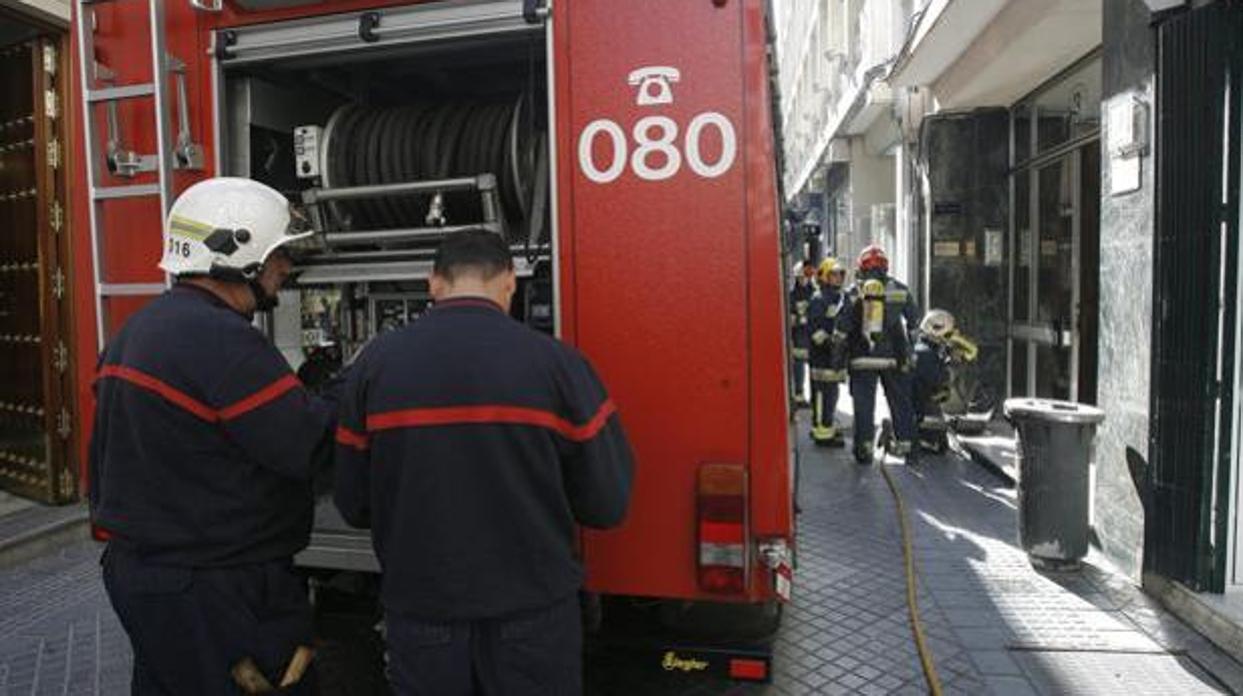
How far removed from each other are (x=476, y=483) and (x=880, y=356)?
21.6 ft

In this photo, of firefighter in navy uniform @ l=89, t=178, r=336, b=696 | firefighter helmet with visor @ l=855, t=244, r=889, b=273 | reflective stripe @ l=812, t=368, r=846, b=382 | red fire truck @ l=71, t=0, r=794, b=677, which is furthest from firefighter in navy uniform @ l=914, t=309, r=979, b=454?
firefighter in navy uniform @ l=89, t=178, r=336, b=696

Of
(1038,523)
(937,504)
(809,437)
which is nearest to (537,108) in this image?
(1038,523)

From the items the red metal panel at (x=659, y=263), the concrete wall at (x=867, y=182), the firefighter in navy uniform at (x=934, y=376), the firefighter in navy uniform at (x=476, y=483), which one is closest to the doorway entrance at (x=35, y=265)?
the red metal panel at (x=659, y=263)

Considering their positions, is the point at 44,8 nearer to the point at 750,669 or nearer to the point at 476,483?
the point at 476,483

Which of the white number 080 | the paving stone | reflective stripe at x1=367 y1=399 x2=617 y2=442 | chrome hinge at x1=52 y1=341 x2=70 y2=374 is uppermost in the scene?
the white number 080

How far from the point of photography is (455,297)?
2.27 metres

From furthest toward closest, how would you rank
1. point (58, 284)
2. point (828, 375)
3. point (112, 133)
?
point (828, 375), point (58, 284), point (112, 133)

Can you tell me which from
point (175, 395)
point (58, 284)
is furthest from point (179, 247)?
point (58, 284)

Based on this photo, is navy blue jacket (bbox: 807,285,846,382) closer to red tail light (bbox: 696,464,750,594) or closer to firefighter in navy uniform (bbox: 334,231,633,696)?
red tail light (bbox: 696,464,750,594)

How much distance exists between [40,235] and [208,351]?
18.2 feet

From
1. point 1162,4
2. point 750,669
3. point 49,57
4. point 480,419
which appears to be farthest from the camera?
point 49,57

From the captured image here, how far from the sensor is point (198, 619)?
232 centimetres

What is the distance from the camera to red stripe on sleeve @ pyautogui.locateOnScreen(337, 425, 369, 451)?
2.23 meters

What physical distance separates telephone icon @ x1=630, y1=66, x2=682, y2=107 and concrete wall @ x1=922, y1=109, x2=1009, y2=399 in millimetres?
8344
